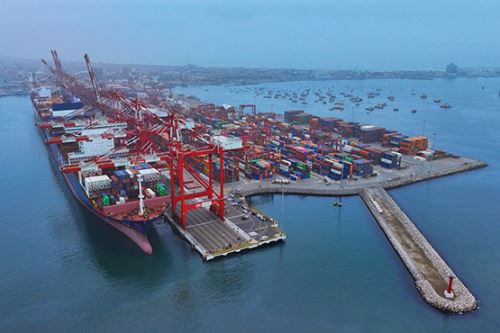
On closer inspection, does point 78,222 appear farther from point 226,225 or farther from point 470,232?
point 470,232

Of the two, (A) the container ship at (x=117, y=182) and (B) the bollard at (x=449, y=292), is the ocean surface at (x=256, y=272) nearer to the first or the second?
(B) the bollard at (x=449, y=292)

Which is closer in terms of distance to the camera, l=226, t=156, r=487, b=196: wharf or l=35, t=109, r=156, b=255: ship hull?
l=35, t=109, r=156, b=255: ship hull

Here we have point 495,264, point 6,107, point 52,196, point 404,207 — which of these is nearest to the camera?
point 495,264

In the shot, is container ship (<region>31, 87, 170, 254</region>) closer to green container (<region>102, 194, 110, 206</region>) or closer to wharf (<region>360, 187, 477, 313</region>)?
green container (<region>102, 194, 110, 206</region>)

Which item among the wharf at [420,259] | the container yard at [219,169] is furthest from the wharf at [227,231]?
the wharf at [420,259]

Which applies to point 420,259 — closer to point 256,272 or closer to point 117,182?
point 256,272

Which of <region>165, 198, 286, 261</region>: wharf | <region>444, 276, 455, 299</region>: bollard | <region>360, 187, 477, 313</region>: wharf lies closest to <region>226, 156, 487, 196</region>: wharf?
<region>360, 187, 477, 313</region>: wharf

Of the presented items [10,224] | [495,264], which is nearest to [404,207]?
[495,264]
